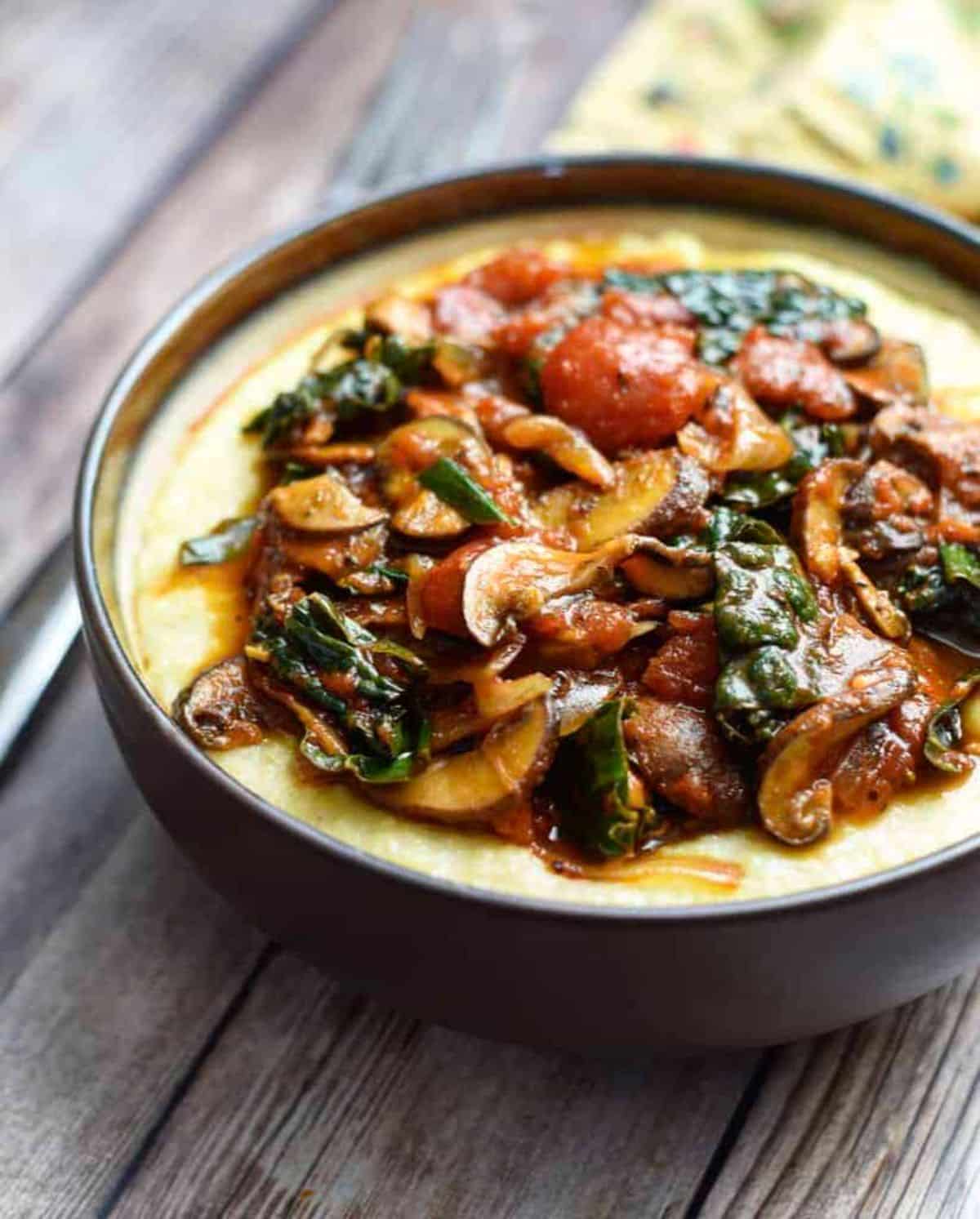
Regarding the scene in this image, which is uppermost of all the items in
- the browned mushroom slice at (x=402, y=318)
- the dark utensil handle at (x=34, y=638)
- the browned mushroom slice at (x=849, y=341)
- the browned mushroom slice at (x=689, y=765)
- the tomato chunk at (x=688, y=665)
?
the browned mushroom slice at (x=849, y=341)

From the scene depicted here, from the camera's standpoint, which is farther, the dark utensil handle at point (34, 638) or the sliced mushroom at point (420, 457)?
the dark utensil handle at point (34, 638)

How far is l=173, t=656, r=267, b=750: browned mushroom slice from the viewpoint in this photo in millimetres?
3459

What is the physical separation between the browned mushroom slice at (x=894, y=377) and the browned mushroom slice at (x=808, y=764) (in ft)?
3.61

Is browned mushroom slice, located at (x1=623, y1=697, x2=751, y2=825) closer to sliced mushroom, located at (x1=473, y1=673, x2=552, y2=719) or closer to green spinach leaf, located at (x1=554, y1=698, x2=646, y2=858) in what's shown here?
green spinach leaf, located at (x1=554, y1=698, x2=646, y2=858)

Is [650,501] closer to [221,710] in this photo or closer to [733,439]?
[733,439]

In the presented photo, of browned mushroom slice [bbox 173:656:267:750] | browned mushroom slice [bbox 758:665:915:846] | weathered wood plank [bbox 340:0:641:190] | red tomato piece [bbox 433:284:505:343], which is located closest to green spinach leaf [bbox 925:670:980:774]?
browned mushroom slice [bbox 758:665:915:846]

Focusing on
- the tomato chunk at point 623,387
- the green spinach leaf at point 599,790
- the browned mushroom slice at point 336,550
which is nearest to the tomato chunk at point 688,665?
the green spinach leaf at point 599,790

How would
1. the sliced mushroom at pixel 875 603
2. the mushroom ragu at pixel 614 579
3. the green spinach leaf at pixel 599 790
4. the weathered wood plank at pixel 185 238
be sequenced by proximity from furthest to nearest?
the weathered wood plank at pixel 185 238, the sliced mushroom at pixel 875 603, the mushroom ragu at pixel 614 579, the green spinach leaf at pixel 599 790

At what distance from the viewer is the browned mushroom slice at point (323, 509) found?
3705mm

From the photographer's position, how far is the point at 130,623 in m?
3.89

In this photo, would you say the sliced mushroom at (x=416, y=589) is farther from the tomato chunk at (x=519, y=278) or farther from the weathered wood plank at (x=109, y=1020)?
the tomato chunk at (x=519, y=278)

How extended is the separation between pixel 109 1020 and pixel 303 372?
6.36 feet

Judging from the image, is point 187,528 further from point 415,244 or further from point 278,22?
point 278,22

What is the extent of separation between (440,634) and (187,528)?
95cm
